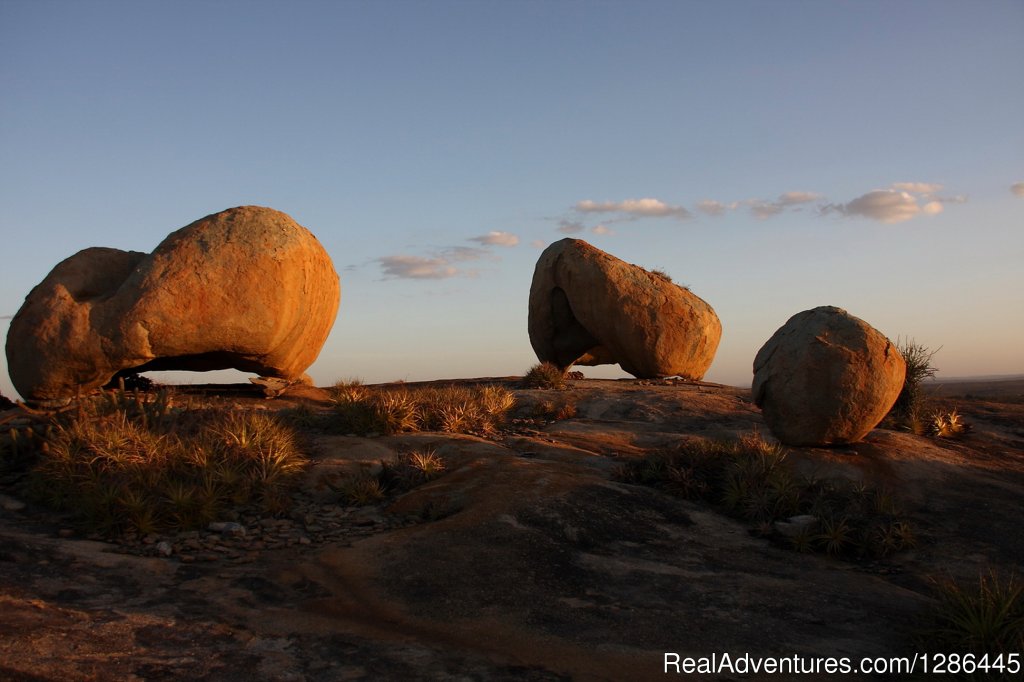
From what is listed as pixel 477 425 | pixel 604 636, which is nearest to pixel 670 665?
pixel 604 636

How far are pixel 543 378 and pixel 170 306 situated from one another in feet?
27.2

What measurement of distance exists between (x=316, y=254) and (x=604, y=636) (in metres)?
10.9

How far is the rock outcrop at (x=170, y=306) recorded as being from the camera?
1229 centimetres

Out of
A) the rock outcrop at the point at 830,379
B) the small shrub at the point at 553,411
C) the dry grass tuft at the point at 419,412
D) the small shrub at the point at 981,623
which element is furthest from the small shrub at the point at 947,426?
the small shrub at the point at 981,623

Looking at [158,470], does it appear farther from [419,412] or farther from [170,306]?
[170,306]

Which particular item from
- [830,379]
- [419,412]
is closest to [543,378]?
[419,412]

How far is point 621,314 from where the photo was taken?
18.8 meters

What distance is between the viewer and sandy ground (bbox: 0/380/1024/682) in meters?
5.06

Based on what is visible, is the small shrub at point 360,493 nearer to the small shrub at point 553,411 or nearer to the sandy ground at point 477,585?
the sandy ground at point 477,585

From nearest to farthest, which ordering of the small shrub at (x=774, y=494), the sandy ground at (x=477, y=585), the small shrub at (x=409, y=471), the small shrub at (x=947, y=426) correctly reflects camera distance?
the sandy ground at (x=477, y=585) < the small shrub at (x=774, y=494) < the small shrub at (x=409, y=471) < the small shrub at (x=947, y=426)

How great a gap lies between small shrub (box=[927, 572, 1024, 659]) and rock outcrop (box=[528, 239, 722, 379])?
523 inches

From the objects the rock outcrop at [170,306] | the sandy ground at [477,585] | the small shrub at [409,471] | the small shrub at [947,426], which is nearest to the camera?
the sandy ground at [477,585]

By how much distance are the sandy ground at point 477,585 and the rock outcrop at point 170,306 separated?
12.2 ft

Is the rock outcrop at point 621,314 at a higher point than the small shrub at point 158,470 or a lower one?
higher
